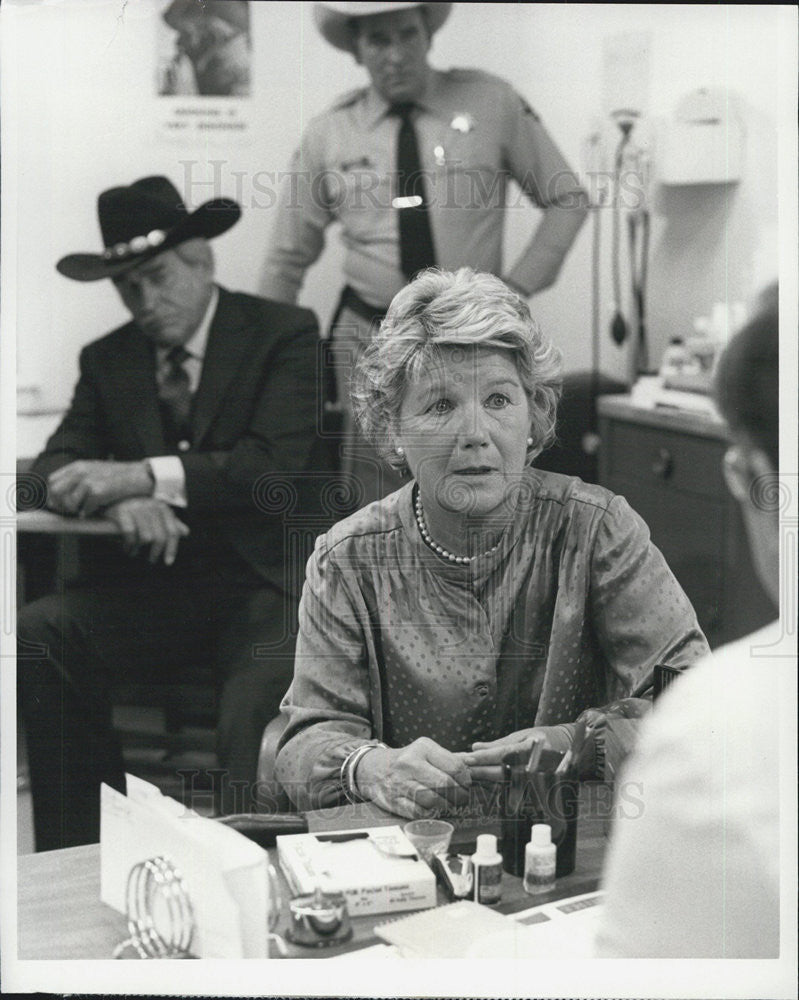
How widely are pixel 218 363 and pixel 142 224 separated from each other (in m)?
0.31

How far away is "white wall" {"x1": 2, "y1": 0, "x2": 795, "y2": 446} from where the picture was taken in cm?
231

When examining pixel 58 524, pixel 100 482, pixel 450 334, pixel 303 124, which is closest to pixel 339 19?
pixel 303 124

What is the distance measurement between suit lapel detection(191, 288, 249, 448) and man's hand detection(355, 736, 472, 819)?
744 millimetres

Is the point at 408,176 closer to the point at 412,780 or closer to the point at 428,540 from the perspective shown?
the point at 428,540

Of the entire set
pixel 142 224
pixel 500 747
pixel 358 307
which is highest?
pixel 142 224

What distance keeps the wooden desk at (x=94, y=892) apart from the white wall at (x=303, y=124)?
0.91 metres

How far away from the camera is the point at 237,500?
241 centimetres

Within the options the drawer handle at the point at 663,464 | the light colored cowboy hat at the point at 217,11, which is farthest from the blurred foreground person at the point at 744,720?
the light colored cowboy hat at the point at 217,11

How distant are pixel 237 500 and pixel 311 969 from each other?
923mm

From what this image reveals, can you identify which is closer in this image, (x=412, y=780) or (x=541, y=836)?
(x=541, y=836)

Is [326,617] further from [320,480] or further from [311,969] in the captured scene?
[311,969]

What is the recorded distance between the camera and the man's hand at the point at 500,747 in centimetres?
233

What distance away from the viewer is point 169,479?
7.90ft

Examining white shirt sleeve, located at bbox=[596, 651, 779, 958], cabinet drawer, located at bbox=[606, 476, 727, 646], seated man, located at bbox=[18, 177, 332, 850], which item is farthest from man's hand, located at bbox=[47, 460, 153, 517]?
white shirt sleeve, located at bbox=[596, 651, 779, 958]
